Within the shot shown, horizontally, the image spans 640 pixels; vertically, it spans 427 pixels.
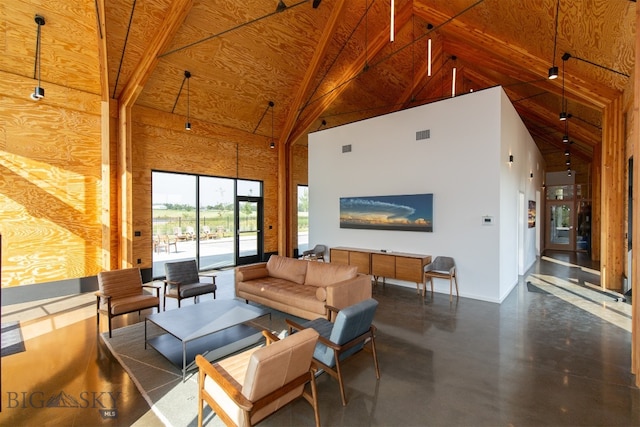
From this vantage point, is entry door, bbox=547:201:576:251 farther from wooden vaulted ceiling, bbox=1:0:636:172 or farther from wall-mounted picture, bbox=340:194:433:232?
wall-mounted picture, bbox=340:194:433:232

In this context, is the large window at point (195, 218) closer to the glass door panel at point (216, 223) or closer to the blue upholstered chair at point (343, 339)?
the glass door panel at point (216, 223)

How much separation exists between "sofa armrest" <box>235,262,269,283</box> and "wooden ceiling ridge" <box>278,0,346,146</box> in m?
5.20

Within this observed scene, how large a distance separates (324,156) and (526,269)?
6.38 metres

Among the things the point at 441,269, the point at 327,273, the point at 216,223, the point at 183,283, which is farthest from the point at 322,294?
the point at 216,223

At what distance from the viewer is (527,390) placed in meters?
3.32

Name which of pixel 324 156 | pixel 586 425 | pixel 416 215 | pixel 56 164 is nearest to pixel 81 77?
pixel 56 164

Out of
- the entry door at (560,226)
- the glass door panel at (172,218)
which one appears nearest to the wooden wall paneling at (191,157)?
the glass door panel at (172,218)

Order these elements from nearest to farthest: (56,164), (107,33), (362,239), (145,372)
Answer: (145,372)
(107,33)
(56,164)
(362,239)

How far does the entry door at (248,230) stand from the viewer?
977 cm

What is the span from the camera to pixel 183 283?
19.0 feet

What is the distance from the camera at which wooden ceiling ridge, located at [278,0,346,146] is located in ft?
24.3

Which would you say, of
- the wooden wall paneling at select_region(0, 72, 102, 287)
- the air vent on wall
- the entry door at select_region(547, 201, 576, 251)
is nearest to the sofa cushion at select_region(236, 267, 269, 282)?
the wooden wall paneling at select_region(0, 72, 102, 287)

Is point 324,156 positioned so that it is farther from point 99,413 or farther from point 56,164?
point 99,413

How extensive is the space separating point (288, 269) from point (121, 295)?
2657 mm
